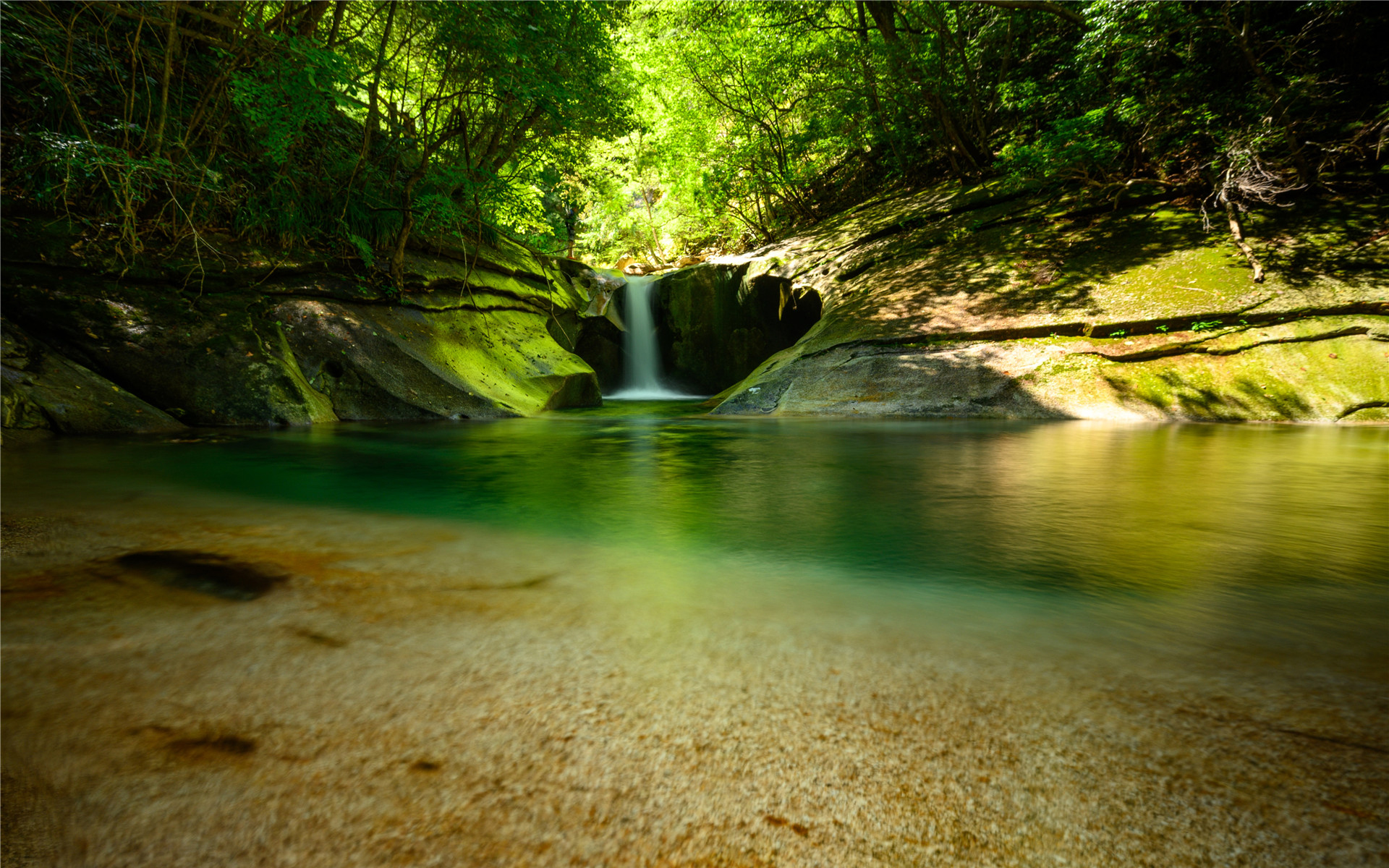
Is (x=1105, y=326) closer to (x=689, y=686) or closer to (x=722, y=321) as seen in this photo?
(x=722, y=321)

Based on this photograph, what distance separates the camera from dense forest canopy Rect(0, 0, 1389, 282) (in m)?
5.75

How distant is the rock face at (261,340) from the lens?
566cm

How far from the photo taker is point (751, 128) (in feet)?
50.7

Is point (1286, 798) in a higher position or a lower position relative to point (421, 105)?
lower

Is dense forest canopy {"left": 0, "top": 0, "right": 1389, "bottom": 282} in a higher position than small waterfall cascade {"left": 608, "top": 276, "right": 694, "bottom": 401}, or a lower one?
higher

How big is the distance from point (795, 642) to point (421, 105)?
8677mm

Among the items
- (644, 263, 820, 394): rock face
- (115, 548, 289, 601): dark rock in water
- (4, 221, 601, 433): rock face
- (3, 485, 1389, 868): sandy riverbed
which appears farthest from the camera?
(644, 263, 820, 394): rock face

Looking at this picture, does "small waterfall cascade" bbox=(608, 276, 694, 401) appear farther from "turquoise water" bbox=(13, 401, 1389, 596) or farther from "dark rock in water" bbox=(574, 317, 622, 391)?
"turquoise water" bbox=(13, 401, 1389, 596)

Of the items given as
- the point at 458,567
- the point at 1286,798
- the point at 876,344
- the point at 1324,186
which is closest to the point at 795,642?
the point at 1286,798

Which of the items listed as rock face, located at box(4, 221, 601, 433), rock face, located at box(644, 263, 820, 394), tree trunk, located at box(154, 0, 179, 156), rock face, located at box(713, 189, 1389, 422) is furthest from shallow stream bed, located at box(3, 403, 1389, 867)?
rock face, located at box(644, 263, 820, 394)

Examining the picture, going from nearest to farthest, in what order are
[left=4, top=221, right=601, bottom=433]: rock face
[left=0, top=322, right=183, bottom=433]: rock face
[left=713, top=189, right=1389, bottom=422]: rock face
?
[left=0, top=322, right=183, bottom=433]: rock face < [left=4, top=221, right=601, bottom=433]: rock face < [left=713, top=189, right=1389, bottom=422]: rock face

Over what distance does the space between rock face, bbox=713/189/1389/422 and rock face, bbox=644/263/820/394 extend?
1.93 metres

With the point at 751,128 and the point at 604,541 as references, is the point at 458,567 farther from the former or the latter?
the point at 751,128

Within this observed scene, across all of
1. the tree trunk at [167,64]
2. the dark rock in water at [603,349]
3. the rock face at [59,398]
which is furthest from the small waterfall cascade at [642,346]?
the tree trunk at [167,64]
